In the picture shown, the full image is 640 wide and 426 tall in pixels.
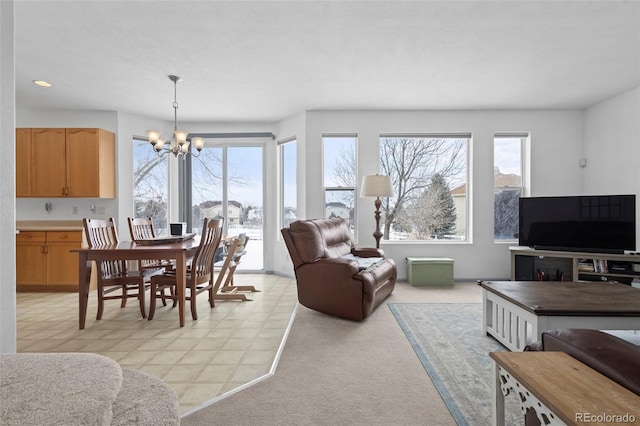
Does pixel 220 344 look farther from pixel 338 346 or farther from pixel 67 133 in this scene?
pixel 67 133

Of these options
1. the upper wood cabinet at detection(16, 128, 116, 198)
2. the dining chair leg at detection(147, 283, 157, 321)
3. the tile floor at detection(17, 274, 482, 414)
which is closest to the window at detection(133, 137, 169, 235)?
the upper wood cabinet at detection(16, 128, 116, 198)

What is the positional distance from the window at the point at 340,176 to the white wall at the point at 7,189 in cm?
378

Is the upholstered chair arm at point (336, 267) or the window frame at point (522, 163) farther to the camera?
the window frame at point (522, 163)

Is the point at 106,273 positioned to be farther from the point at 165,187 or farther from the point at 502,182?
the point at 502,182

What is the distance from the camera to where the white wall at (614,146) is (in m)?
3.91

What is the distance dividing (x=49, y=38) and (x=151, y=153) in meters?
2.55

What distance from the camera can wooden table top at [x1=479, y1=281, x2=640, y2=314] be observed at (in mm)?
1969

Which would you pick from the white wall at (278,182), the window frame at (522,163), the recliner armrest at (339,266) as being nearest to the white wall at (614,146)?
the window frame at (522,163)

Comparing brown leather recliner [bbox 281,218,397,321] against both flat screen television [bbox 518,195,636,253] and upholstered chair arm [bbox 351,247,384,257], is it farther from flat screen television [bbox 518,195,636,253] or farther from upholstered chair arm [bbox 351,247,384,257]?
flat screen television [bbox 518,195,636,253]

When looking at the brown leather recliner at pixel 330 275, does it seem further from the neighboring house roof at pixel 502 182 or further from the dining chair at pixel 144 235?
the neighboring house roof at pixel 502 182

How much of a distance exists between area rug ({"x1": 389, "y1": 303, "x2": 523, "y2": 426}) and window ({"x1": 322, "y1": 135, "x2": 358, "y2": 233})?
70.9 inches

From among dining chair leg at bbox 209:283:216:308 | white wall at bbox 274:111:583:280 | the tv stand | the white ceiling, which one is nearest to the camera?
the white ceiling

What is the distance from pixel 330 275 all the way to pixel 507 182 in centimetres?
349

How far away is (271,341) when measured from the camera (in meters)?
2.62
